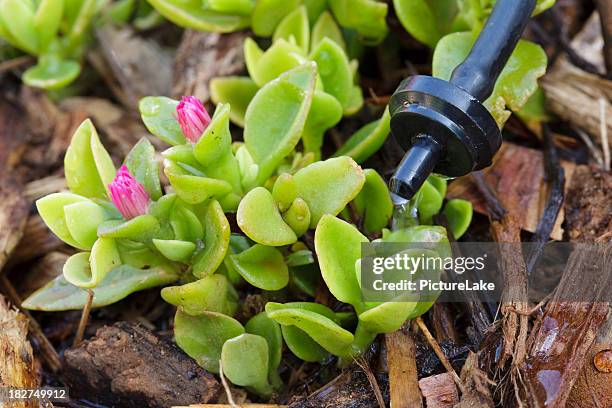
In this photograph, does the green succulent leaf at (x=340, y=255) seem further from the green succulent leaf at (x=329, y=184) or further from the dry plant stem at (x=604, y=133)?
the dry plant stem at (x=604, y=133)

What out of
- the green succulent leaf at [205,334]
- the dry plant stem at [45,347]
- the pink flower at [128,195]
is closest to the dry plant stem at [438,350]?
the green succulent leaf at [205,334]

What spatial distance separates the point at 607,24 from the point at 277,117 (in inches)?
38.2

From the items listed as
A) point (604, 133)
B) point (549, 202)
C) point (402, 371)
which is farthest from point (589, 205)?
point (402, 371)

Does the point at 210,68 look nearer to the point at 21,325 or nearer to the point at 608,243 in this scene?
the point at 21,325

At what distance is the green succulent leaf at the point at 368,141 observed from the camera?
1602 millimetres

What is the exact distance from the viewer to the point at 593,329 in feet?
4.39

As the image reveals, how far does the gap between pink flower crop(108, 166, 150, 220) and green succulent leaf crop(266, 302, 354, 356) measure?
1.14ft

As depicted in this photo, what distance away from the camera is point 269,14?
190 cm

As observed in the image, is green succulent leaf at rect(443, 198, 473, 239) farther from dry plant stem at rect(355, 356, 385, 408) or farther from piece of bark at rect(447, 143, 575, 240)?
dry plant stem at rect(355, 356, 385, 408)

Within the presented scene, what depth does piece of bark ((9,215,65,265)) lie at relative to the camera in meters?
1.86

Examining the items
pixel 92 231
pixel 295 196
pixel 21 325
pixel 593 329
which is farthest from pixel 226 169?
pixel 593 329

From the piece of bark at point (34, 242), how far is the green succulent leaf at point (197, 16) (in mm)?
648

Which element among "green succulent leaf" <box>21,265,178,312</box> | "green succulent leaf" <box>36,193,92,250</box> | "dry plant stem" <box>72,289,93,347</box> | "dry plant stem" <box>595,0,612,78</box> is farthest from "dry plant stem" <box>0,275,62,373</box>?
"dry plant stem" <box>595,0,612,78</box>

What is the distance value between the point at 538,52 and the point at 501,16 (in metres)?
0.28
